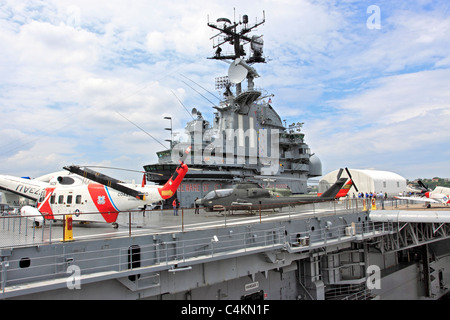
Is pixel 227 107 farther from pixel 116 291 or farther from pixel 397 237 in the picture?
pixel 116 291

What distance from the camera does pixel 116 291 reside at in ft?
24.2

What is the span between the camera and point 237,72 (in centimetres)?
3159

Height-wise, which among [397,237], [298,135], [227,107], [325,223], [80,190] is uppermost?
[227,107]

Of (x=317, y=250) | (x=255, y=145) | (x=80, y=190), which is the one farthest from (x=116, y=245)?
(x=255, y=145)

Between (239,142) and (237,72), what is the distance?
7.52 m

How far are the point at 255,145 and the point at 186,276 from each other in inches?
985


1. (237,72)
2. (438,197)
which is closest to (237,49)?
(237,72)

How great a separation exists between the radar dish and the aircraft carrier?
17169 millimetres

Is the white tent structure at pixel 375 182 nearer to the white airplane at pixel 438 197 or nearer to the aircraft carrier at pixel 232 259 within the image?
the white airplane at pixel 438 197

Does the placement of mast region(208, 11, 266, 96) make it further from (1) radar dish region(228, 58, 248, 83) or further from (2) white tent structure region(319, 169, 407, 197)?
(2) white tent structure region(319, 169, 407, 197)

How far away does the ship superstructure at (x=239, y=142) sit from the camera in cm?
3017

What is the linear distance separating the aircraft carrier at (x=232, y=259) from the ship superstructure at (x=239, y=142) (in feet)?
43.1

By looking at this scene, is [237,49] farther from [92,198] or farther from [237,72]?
[92,198]

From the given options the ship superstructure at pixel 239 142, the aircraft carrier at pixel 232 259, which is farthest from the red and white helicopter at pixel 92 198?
the ship superstructure at pixel 239 142
